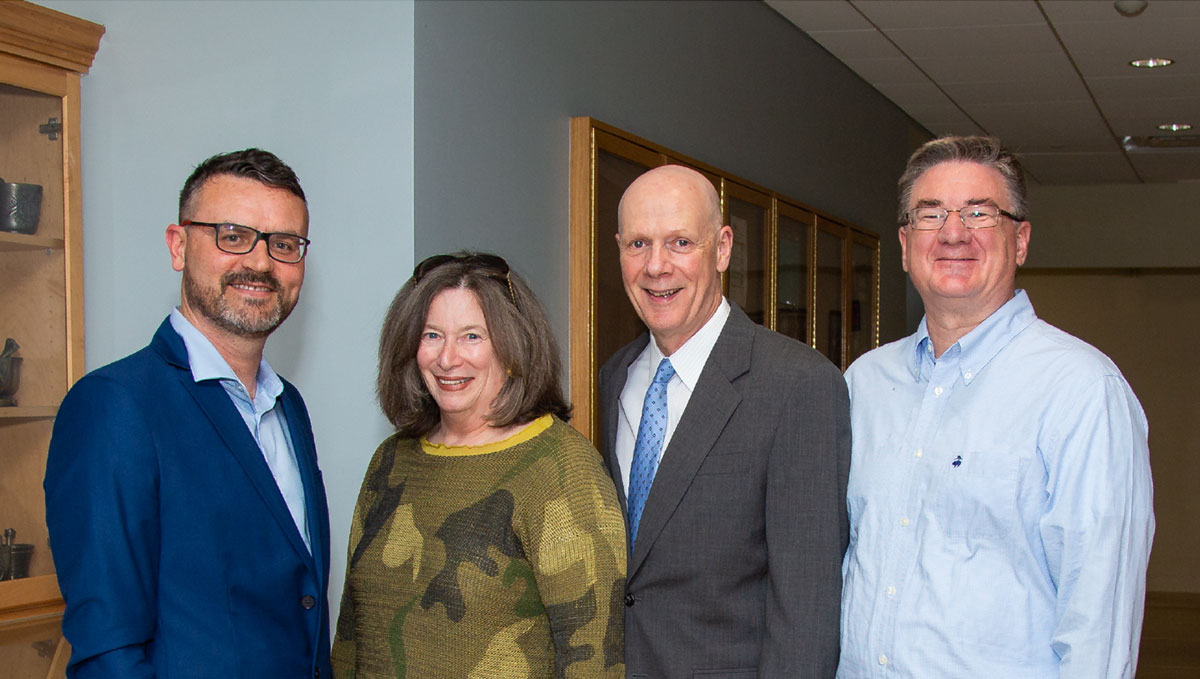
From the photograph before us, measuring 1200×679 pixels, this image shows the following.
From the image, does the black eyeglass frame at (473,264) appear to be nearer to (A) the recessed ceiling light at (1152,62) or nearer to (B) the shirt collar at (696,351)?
(B) the shirt collar at (696,351)

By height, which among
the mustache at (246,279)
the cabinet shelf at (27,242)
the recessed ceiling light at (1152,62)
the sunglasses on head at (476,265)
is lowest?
the mustache at (246,279)

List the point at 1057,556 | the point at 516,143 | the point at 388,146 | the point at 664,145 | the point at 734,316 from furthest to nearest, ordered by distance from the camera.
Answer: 1. the point at 664,145
2. the point at 516,143
3. the point at 388,146
4. the point at 734,316
5. the point at 1057,556

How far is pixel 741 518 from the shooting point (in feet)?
6.81

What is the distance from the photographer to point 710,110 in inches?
194

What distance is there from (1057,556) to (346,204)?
2.00 metres

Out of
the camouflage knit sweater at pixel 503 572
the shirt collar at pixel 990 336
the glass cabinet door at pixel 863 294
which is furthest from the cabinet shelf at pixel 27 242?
the glass cabinet door at pixel 863 294

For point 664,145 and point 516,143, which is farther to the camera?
point 664,145

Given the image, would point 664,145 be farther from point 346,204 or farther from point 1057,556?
point 1057,556

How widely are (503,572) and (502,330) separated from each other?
0.46 meters

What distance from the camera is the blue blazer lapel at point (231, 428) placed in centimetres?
204

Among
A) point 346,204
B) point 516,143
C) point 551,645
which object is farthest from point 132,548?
point 516,143

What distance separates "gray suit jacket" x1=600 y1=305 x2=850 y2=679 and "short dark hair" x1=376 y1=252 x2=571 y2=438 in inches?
11.3

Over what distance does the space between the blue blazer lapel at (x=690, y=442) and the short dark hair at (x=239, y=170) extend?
2.99 feet

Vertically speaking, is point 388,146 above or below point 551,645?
above
